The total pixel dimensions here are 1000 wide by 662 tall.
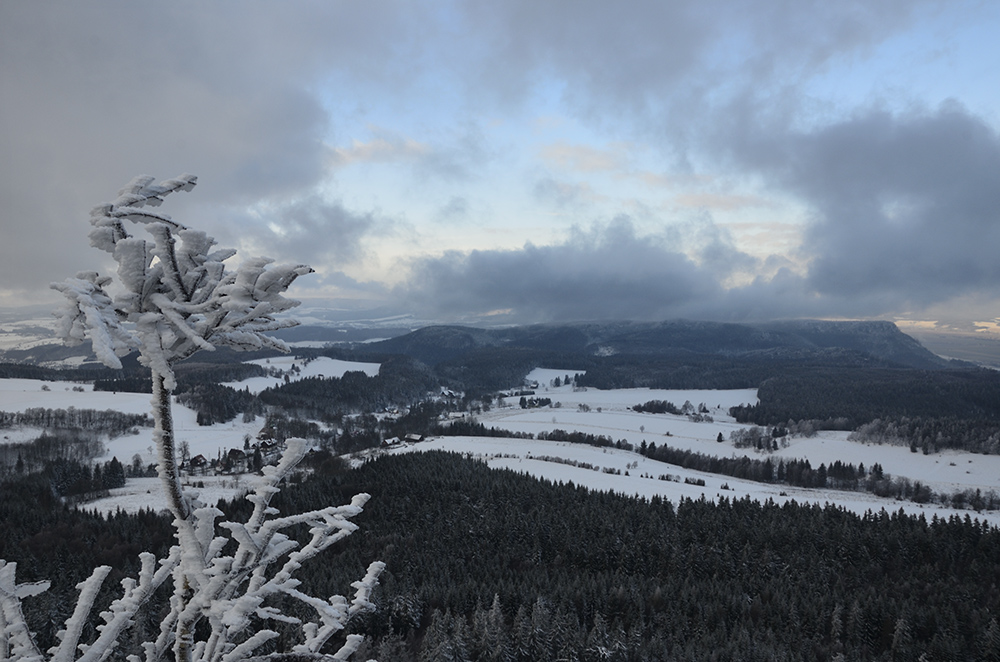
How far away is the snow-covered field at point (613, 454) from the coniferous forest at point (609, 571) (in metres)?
16.0

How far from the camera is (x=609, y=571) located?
61562 millimetres

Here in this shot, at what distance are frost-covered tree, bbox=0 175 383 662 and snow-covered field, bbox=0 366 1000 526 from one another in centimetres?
8558

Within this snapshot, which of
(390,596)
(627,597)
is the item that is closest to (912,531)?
(627,597)

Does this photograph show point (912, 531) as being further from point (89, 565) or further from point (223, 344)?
point (89, 565)

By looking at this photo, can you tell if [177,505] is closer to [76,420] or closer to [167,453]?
[167,453]

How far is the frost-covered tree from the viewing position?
12.9 feet

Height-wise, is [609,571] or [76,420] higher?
[76,420]

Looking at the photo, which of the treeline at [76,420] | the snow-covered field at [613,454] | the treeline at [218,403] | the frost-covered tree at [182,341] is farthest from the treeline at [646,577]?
the treeline at [218,403]

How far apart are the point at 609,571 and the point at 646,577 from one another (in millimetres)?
4717

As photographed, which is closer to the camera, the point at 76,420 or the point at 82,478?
the point at 82,478

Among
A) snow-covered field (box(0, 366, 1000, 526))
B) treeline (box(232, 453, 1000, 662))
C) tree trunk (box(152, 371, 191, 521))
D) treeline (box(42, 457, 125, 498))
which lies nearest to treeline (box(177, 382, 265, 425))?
snow-covered field (box(0, 366, 1000, 526))

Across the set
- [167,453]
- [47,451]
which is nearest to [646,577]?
[167,453]

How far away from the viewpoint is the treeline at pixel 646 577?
1636 inches

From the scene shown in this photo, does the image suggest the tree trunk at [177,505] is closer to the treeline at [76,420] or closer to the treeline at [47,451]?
the treeline at [47,451]
